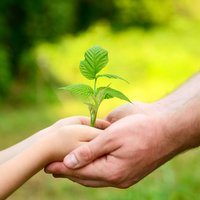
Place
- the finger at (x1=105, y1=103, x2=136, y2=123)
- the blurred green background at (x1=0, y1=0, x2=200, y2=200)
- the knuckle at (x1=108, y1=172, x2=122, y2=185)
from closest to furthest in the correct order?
the knuckle at (x1=108, y1=172, x2=122, y2=185) < the finger at (x1=105, y1=103, x2=136, y2=123) < the blurred green background at (x1=0, y1=0, x2=200, y2=200)

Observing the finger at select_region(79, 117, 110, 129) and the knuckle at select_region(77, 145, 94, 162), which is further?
the finger at select_region(79, 117, 110, 129)

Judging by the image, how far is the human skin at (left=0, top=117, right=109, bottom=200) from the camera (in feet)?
7.37

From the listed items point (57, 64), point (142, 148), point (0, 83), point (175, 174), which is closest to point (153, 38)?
point (57, 64)

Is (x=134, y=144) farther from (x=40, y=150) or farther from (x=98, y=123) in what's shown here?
(x=40, y=150)

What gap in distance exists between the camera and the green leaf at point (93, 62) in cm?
228

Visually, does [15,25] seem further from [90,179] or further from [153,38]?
[90,179]

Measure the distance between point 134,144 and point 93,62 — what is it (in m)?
0.35

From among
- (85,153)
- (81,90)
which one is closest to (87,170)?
(85,153)

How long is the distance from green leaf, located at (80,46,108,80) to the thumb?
23 centimetres

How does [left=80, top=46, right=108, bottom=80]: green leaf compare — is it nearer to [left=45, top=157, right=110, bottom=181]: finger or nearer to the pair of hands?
the pair of hands

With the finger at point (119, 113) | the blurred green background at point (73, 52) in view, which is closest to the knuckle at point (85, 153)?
the finger at point (119, 113)

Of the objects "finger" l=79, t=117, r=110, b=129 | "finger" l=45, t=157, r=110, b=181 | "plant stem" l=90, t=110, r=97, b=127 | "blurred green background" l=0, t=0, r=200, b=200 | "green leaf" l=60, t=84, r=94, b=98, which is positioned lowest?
"finger" l=45, t=157, r=110, b=181

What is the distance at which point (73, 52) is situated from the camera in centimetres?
836

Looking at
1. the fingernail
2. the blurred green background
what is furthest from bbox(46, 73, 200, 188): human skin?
the blurred green background
